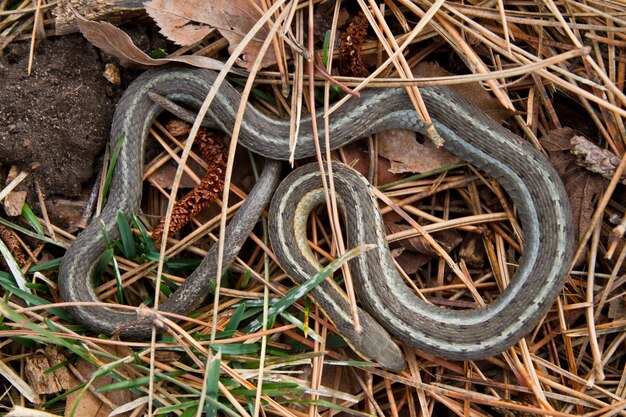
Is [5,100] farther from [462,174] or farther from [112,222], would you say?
[462,174]

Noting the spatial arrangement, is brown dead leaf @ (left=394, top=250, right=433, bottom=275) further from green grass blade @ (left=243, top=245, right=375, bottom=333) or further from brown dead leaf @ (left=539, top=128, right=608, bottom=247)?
brown dead leaf @ (left=539, top=128, right=608, bottom=247)

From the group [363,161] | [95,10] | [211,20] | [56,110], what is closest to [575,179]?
[363,161]

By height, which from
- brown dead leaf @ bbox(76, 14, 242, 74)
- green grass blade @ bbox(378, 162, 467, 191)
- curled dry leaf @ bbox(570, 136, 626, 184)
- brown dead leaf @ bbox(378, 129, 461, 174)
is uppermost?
brown dead leaf @ bbox(76, 14, 242, 74)

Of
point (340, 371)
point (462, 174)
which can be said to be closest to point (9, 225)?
point (340, 371)

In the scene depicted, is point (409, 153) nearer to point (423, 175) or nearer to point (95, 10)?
point (423, 175)

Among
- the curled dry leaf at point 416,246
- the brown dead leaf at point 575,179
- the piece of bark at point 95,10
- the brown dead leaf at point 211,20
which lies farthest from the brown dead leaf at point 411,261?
the piece of bark at point 95,10

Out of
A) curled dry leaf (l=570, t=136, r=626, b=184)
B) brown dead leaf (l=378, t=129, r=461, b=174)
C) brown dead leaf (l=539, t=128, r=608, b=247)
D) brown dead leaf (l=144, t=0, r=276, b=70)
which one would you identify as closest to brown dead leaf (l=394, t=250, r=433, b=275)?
brown dead leaf (l=378, t=129, r=461, b=174)
